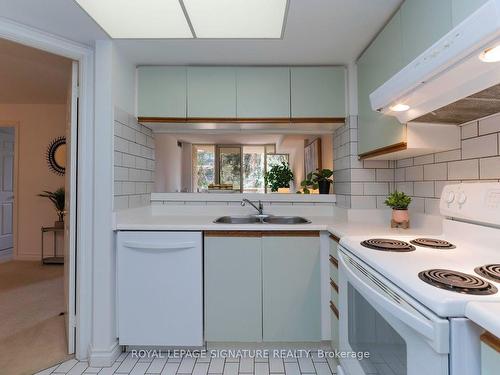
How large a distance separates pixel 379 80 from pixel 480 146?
63 cm

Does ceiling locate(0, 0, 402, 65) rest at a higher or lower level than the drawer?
higher

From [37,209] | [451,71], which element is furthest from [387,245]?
[37,209]

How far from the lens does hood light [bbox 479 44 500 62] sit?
0.74 metres

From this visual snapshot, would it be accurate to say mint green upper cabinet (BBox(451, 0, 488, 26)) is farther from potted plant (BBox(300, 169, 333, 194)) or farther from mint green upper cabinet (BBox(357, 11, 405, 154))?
potted plant (BBox(300, 169, 333, 194))

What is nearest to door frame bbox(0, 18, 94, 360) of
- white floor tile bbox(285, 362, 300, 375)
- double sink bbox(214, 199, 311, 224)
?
double sink bbox(214, 199, 311, 224)

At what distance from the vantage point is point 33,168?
3711 millimetres

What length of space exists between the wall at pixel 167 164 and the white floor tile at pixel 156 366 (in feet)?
4.23

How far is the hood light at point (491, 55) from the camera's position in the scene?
2.42ft

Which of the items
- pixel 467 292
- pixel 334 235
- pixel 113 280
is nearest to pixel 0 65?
pixel 113 280

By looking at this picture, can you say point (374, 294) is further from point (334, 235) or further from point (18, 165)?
point (18, 165)

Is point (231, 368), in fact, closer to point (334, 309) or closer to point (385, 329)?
point (334, 309)

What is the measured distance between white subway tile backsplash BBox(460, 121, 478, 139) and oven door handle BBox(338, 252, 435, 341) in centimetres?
93

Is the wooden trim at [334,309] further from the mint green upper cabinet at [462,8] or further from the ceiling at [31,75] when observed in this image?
the ceiling at [31,75]

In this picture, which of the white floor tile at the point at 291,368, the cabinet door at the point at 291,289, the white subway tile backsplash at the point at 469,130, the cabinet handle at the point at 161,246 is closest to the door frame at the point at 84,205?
the cabinet handle at the point at 161,246
